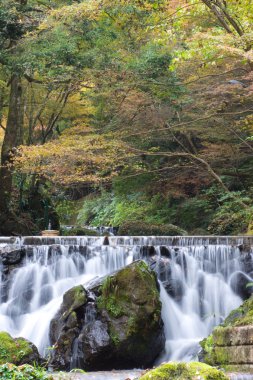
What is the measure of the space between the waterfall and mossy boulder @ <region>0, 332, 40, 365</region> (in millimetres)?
2185

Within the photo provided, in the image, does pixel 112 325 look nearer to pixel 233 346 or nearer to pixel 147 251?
pixel 147 251

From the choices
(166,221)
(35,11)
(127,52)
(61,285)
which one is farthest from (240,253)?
(35,11)

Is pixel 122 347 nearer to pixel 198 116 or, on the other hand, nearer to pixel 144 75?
pixel 144 75

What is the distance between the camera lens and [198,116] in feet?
52.2

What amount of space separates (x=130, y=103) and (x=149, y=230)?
4.39m

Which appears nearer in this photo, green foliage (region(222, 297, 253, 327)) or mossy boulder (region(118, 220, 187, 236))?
green foliage (region(222, 297, 253, 327))

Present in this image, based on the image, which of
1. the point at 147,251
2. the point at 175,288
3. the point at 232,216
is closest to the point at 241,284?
the point at 175,288

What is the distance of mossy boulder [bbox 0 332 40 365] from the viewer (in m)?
7.53

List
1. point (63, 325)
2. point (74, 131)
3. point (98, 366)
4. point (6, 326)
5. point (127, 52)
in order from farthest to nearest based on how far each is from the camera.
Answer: point (74, 131) < point (127, 52) < point (6, 326) < point (63, 325) < point (98, 366)

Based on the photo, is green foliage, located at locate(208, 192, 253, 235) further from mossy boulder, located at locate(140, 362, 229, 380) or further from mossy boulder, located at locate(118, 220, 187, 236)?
mossy boulder, located at locate(140, 362, 229, 380)

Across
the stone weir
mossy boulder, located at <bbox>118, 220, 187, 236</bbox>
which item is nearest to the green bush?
mossy boulder, located at <bbox>118, 220, 187, 236</bbox>

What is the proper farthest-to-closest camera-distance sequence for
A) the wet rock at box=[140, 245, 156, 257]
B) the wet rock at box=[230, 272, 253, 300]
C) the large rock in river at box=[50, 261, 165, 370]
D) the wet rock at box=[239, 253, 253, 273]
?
the wet rock at box=[140, 245, 156, 257], the wet rock at box=[239, 253, 253, 273], the wet rock at box=[230, 272, 253, 300], the large rock in river at box=[50, 261, 165, 370]

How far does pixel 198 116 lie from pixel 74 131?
437cm

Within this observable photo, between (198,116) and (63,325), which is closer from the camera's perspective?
(63,325)
